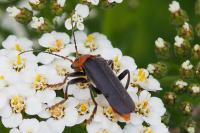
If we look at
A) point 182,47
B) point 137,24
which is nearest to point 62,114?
point 182,47

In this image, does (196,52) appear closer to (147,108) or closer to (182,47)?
(182,47)

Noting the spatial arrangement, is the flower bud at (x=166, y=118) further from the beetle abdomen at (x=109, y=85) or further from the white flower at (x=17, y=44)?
the white flower at (x=17, y=44)

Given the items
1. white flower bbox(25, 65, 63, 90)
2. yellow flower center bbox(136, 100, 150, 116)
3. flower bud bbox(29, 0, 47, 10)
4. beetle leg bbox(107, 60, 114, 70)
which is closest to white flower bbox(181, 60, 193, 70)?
yellow flower center bbox(136, 100, 150, 116)

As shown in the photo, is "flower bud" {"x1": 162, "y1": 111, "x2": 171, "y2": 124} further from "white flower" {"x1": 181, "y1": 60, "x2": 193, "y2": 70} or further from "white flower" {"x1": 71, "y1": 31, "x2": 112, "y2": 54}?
"white flower" {"x1": 71, "y1": 31, "x2": 112, "y2": 54}

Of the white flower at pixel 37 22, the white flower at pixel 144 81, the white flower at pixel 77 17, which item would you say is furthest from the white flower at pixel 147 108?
the white flower at pixel 37 22

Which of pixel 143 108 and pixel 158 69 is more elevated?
pixel 158 69

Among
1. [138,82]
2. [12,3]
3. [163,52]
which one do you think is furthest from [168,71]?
[12,3]
